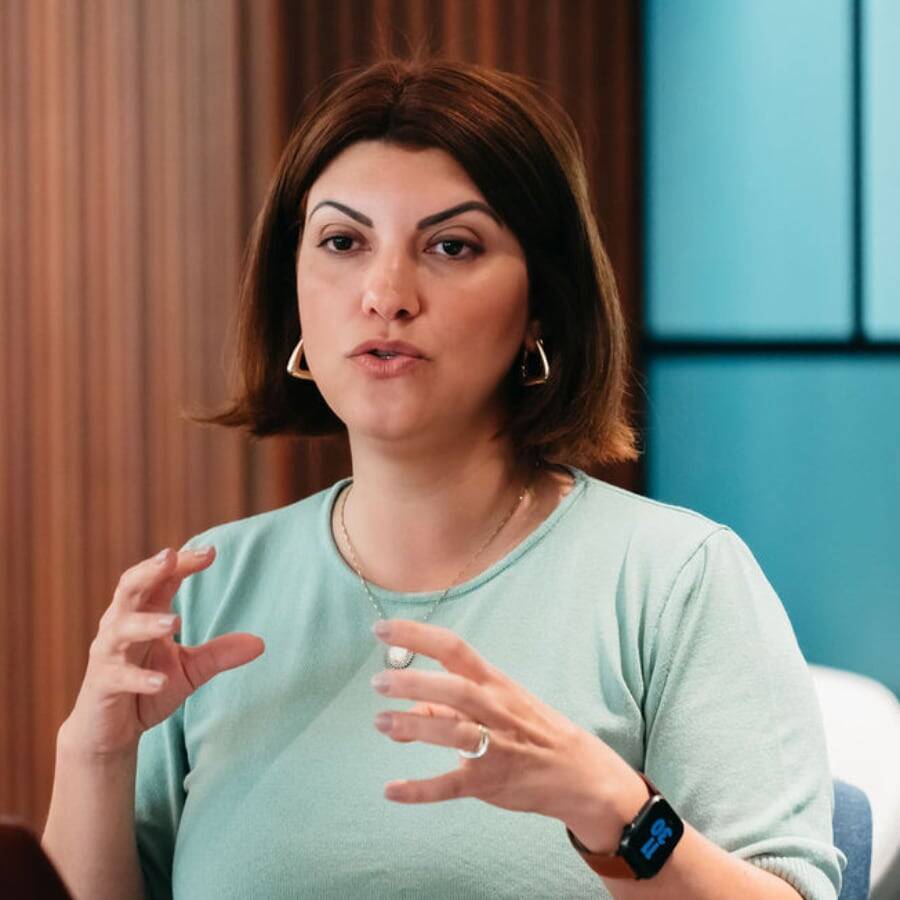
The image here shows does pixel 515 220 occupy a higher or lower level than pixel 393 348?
higher

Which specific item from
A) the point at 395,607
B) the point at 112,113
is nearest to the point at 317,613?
the point at 395,607

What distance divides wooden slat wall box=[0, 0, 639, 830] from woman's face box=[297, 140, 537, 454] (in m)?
1.04

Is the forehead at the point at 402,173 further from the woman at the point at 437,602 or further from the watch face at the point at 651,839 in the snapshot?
the watch face at the point at 651,839

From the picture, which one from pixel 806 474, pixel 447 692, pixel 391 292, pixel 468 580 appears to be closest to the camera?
pixel 447 692

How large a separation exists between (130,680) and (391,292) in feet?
1.39

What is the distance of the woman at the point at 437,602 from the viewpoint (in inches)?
54.3

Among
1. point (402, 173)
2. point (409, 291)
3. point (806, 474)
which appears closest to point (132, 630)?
point (409, 291)

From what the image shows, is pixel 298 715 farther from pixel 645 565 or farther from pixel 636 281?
pixel 636 281

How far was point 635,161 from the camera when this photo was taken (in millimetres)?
2895

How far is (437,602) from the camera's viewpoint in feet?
5.12

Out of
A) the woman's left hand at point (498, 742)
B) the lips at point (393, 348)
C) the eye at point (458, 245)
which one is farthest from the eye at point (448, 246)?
the woman's left hand at point (498, 742)

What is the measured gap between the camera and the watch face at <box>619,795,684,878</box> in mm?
1187

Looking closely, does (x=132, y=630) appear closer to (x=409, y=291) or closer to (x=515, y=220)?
(x=409, y=291)

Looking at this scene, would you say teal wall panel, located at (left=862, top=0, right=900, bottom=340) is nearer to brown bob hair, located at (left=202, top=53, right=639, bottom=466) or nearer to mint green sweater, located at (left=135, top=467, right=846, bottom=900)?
brown bob hair, located at (left=202, top=53, right=639, bottom=466)
